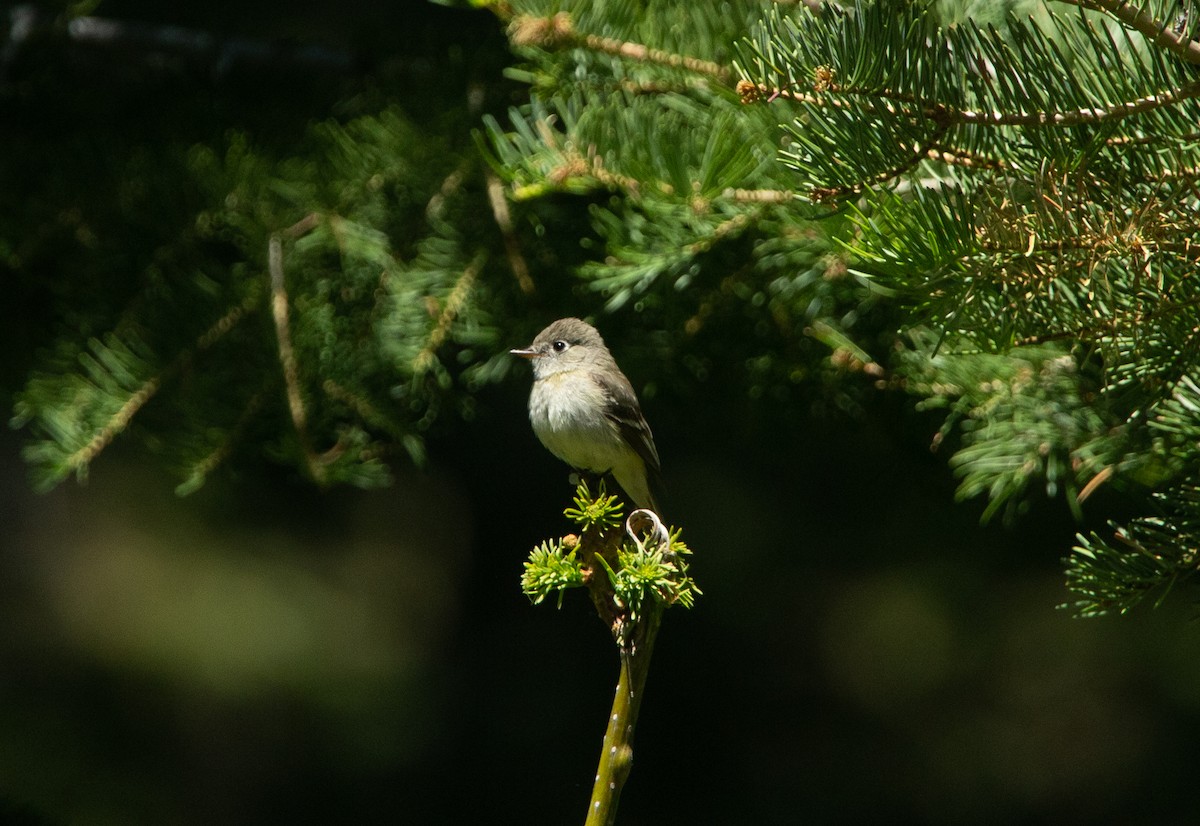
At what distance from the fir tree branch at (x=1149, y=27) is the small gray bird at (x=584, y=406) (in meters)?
1.47

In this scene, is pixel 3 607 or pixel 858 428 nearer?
pixel 858 428

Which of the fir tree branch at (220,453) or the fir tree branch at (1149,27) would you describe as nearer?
the fir tree branch at (1149,27)

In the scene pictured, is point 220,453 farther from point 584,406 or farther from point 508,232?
point 584,406

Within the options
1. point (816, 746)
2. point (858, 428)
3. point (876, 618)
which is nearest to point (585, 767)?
point (816, 746)

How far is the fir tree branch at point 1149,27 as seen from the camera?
1028mm

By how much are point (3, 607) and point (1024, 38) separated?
19.8ft

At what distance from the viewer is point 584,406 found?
2.65 metres

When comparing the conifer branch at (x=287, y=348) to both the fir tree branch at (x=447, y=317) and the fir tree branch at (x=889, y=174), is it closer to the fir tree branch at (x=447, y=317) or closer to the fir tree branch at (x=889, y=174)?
the fir tree branch at (x=447, y=317)

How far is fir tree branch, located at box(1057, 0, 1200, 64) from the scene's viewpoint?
103 centimetres

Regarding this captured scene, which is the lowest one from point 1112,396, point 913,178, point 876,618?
point 876,618

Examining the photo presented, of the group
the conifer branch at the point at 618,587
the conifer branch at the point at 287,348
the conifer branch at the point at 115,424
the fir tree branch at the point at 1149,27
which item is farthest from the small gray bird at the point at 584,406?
the fir tree branch at the point at 1149,27

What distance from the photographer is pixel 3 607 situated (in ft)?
19.0

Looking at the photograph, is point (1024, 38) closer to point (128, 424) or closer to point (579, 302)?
point (579, 302)

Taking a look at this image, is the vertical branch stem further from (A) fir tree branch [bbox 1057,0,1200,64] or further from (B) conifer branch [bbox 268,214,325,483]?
(B) conifer branch [bbox 268,214,325,483]
